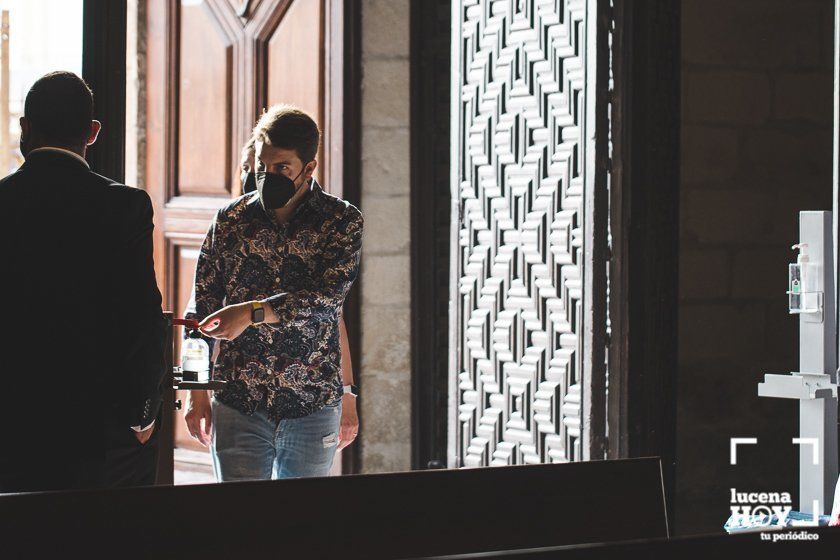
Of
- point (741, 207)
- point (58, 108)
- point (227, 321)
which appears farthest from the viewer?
point (741, 207)

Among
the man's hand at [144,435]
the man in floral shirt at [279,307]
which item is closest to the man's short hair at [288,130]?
the man in floral shirt at [279,307]

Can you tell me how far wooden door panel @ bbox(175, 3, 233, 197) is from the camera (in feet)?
16.3

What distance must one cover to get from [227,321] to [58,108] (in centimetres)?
63

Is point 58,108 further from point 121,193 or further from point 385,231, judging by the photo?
point 385,231

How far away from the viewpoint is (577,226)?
3.97 m

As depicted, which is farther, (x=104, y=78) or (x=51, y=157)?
(x=104, y=78)

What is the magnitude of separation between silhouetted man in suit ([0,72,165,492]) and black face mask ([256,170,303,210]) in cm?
54

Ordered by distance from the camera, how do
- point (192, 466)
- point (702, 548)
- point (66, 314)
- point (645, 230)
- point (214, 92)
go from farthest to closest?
point (192, 466) < point (214, 92) < point (645, 230) < point (66, 314) < point (702, 548)

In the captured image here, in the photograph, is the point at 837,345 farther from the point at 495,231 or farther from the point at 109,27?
the point at 109,27

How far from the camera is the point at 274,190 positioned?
2816mm

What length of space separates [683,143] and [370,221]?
5.16ft

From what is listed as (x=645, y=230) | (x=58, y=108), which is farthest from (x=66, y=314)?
(x=645, y=230)

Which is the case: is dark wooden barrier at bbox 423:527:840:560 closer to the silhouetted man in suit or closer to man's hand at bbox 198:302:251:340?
the silhouetted man in suit

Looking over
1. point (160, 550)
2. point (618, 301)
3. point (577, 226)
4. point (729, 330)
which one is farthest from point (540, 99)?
point (160, 550)
